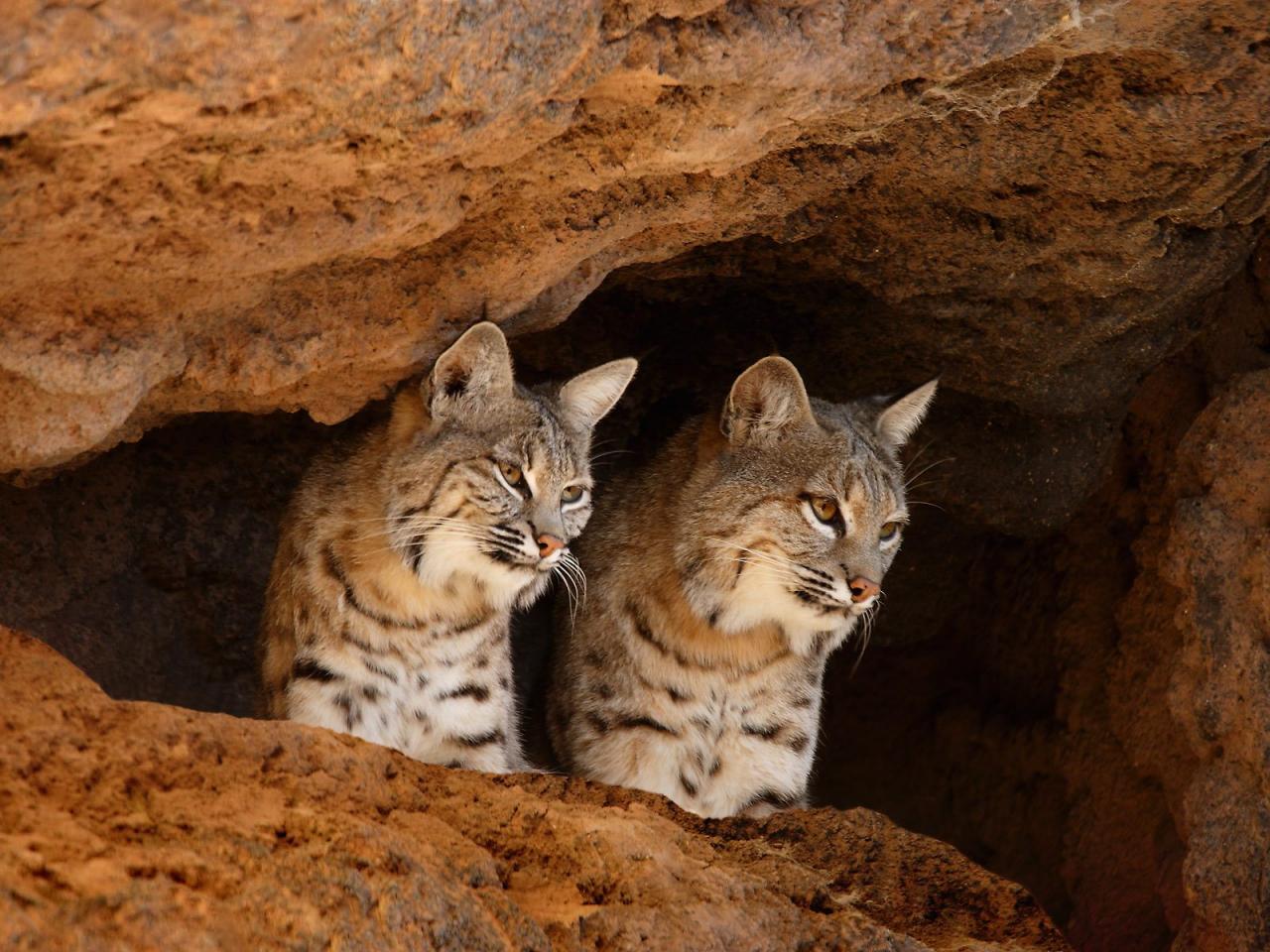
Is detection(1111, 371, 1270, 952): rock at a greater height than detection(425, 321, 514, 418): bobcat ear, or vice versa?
detection(425, 321, 514, 418): bobcat ear

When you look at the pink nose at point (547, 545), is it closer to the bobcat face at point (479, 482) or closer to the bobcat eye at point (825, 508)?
the bobcat face at point (479, 482)

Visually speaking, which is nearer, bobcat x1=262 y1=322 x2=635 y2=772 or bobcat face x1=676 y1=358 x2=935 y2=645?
→ bobcat x1=262 y1=322 x2=635 y2=772

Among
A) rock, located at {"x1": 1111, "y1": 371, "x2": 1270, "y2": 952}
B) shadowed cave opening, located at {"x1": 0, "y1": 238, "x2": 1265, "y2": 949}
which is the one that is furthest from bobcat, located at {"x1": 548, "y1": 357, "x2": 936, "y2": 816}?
rock, located at {"x1": 1111, "y1": 371, "x2": 1270, "y2": 952}

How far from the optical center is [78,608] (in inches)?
221

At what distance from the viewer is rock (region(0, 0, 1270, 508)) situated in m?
3.00

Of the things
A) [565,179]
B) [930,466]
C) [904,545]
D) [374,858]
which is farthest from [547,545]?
[904,545]

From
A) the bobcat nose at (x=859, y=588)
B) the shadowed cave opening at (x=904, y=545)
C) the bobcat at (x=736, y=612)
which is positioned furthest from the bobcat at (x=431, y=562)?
the bobcat nose at (x=859, y=588)

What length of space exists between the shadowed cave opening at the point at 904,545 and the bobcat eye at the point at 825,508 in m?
0.90

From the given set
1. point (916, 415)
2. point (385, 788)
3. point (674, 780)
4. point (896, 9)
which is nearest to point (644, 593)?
point (674, 780)

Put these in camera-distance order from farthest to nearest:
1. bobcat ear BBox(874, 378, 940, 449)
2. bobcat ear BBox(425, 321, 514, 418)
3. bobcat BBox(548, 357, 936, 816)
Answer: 1. bobcat ear BBox(874, 378, 940, 449)
2. bobcat BBox(548, 357, 936, 816)
3. bobcat ear BBox(425, 321, 514, 418)

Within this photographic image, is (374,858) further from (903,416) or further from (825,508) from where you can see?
(903,416)

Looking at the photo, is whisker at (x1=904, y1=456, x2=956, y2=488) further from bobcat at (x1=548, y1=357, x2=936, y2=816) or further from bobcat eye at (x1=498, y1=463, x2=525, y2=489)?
bobcat eye at (x1=498, y1=463, x2=525, y2=489)

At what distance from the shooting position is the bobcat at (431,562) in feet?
15.3

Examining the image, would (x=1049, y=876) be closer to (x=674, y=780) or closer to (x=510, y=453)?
(x=674, y=780)
